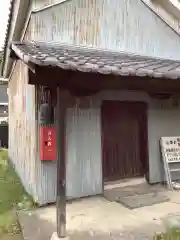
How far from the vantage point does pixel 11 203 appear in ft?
19.0

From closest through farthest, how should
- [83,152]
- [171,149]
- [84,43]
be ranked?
1. [83,152]
2. [84,43]
3. [171,149]

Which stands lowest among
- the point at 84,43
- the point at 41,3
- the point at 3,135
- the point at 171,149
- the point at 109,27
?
the point at 3,135

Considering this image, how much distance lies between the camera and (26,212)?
5086 mm

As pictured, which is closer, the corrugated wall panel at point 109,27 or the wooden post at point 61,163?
the wooden post at point 61,163

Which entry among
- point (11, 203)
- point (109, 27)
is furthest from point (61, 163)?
point (109, 27)

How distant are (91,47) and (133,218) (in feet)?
13.1

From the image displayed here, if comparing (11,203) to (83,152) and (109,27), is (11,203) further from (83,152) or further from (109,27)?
(109,27)

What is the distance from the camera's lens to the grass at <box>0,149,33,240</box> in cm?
450

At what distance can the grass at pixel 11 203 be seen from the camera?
4.50 metres

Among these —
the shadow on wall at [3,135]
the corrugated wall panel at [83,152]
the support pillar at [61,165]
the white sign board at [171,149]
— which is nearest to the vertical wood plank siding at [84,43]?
the corrugated wall panel at [83,152]

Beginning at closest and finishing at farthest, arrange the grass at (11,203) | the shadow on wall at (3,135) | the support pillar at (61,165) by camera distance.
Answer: the support pillar at (61,165), the grass at (11,203), the shadow on wall at (3,135)

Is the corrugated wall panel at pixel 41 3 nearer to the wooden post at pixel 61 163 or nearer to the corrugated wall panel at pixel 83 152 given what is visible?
the corrugated wall panel at pixel 83 152

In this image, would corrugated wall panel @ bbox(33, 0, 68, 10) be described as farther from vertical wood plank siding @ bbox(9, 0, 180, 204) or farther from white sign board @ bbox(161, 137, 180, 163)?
white sign board @ bbox(161, 137, 180, 163)

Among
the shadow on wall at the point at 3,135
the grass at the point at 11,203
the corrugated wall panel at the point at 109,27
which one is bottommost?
the grass at the point at 11,203
